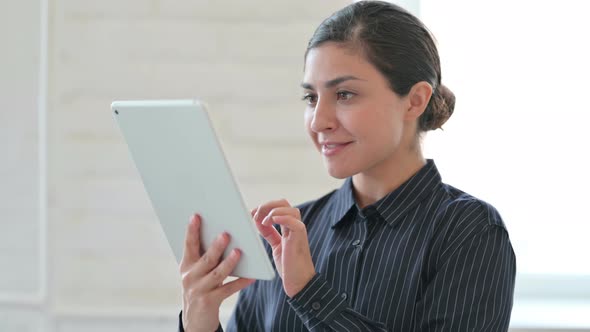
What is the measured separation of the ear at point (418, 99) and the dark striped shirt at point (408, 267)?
119 millimetres

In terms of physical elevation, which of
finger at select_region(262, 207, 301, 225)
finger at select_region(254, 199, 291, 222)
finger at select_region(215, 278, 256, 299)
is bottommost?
finger at select_region(215, 278, 256, 299)

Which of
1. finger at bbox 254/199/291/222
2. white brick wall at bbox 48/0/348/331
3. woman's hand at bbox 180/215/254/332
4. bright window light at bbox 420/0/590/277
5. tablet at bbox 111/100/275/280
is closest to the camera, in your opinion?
tablet at bbox 111/100/275/280

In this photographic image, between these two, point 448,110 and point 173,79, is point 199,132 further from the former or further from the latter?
point 173,79

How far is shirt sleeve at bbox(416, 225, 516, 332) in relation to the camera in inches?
52.8

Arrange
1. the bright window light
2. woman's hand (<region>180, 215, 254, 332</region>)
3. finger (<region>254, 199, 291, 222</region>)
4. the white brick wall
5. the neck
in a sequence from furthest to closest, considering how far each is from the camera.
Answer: the bright window light < the white brick wall < the neck < finger (<region>254, 199, 291, 222</region>) < woman's hand (<region>180, 215, 254, 332</region>)

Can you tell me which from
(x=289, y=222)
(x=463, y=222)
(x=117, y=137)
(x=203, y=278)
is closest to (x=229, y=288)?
(x=203, y=278)

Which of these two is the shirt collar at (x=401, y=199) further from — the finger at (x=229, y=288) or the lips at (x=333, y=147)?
the finger at (x=229, y=288)

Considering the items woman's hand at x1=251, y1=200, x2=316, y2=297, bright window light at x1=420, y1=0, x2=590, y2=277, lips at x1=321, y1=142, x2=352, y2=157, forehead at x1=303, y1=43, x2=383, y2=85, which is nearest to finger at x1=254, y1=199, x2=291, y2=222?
woman's hand at x1=251, y1=200, x2=316, y2=297

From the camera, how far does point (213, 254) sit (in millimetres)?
1285

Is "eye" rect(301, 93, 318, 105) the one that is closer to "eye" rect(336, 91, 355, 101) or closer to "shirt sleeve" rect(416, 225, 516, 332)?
"eye" rect(336, 91, 355, 101)

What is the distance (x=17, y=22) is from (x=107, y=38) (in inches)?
9.8

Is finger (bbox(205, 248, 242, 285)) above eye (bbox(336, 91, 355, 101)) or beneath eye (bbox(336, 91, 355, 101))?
beneath

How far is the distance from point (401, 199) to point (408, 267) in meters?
0.14

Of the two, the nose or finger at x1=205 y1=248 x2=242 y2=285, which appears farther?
the nose
